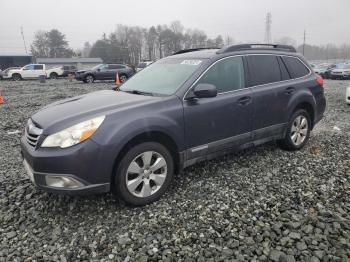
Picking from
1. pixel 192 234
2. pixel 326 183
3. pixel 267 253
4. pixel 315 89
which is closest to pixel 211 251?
pixel 192 234

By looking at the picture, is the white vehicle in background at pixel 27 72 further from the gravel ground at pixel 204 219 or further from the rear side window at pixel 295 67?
the rear side window at pixel 295 67

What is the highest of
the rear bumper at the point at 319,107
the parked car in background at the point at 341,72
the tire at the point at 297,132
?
the rear bumper at the point at 319,107

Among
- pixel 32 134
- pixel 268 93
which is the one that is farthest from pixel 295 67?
pixel 32 134

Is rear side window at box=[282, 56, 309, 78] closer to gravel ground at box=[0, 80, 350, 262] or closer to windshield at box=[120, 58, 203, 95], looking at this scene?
gravel ground at box=[0, 80, 350, 262]

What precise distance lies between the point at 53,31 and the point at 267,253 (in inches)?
3387

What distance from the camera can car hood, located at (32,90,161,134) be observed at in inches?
125

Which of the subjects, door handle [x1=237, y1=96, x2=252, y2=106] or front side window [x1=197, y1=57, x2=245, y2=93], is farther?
door handle [x1=237, y1=96, x2=252, y2=106]

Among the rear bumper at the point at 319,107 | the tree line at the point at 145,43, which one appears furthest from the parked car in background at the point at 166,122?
the tree line at the point at 145,43

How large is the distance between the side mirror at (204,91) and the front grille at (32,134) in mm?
1801

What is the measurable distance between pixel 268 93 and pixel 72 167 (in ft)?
9.80

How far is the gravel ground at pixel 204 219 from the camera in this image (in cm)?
278

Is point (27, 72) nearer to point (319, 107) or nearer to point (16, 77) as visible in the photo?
point (16, 77)

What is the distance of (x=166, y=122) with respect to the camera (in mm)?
3482

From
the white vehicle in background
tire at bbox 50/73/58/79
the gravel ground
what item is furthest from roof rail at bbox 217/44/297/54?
tire at bbox 50/73/58/79
